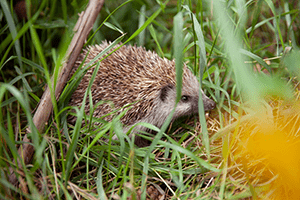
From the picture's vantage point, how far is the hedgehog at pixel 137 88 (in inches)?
129

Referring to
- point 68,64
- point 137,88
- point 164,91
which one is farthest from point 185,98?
point 68,64

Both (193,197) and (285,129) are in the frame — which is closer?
(193,197)

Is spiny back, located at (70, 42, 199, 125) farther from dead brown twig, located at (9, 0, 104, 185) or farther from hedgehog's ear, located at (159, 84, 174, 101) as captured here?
dead brown twig, located at (9, 0, 104, 185)

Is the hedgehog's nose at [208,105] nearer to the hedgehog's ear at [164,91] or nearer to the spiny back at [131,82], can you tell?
the spiny back at [131,82]

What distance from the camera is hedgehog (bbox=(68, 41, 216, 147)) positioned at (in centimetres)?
327

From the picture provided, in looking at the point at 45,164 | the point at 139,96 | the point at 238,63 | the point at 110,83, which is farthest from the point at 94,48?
the point at 238,63

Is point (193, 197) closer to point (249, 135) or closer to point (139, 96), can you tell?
point (249, 135)

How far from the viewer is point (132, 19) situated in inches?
175

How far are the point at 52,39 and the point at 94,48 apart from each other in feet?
3.47

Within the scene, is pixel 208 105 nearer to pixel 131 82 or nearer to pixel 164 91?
pixel 164 91

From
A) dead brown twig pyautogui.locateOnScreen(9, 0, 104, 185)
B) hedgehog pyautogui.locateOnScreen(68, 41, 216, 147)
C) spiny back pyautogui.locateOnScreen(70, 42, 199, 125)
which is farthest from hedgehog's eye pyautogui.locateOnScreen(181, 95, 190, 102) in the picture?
dead brown twig pyautogui.locateOnScreen(9, 0, 104, 185)

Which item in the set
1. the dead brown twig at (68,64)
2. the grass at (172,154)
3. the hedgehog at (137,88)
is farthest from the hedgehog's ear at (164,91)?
the dead brown twig at (68,64)

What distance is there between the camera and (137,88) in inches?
129

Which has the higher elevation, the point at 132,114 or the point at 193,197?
the point at 132,114
